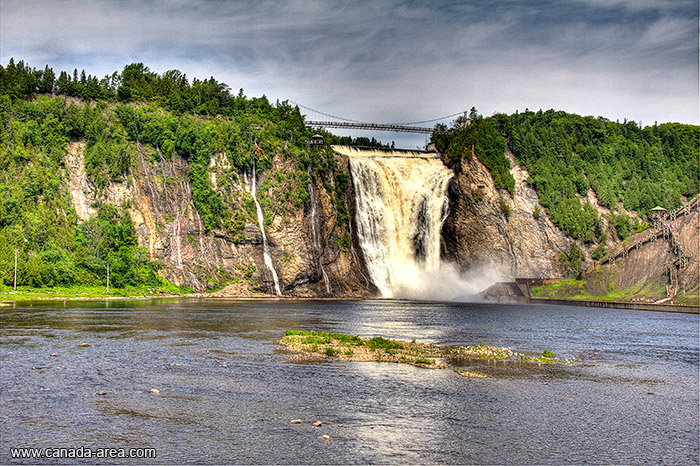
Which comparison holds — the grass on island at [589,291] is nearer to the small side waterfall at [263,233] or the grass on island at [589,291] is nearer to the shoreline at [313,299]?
the shoreline at [313,299]

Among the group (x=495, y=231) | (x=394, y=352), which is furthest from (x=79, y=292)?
(x=495, y=231)

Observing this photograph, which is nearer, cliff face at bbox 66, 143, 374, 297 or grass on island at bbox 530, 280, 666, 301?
grass on island at bbox 530, 280, 666, 301

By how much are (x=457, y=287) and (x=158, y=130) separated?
67.2 meters

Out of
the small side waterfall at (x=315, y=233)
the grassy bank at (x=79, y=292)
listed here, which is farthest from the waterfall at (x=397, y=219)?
the grassy bank at (x=79, y=292)

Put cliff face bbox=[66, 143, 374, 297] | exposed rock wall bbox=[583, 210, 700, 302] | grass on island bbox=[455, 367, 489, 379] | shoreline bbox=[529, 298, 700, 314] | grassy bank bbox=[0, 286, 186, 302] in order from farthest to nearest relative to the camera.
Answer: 1. cliff face bbox=[66, 143, 374, 297]
2. exposed rock wall bbox=[583, 210, 700, 302]
3. shoreline bbox=[529, 298, 700, 314]
4. grassy bank bbox=[0, 286, 186, 302]
5. grass on island bbox=[455, 367, 489, 379]

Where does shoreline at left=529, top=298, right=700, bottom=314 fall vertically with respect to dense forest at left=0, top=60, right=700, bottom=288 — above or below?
below

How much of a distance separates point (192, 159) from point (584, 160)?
96.6 metres

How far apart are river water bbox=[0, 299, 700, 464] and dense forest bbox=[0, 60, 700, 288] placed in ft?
210

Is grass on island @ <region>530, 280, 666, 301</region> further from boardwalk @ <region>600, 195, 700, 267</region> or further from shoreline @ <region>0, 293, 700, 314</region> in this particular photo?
boardwalk @ <region>600, 195, 700, 267</region>

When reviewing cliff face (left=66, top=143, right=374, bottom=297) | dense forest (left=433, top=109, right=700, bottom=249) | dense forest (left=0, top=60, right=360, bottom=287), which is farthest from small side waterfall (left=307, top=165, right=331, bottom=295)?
dense forest (left=433, top=109, right=700, bottom=249)

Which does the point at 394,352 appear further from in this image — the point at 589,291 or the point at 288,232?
the point at 589,291

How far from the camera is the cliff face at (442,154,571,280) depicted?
126938 mm

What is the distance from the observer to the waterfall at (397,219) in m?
125

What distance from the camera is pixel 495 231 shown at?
128 m
